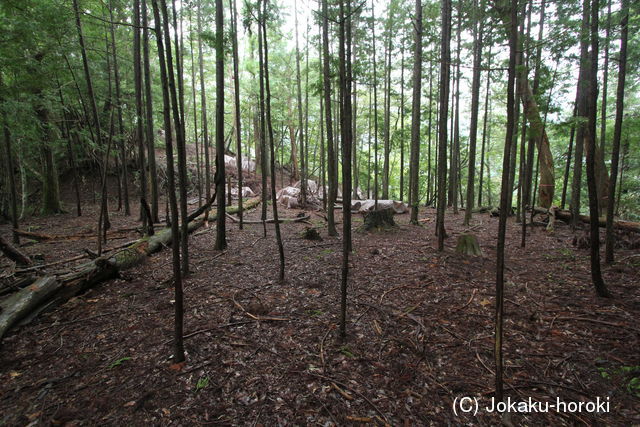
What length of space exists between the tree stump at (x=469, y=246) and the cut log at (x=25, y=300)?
7.20 meters

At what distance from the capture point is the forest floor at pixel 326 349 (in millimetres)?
2328

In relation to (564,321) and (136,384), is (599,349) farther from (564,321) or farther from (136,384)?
(136,384)

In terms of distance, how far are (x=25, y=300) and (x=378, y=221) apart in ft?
25.5

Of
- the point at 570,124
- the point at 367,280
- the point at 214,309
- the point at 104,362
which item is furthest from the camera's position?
the point at 367,280

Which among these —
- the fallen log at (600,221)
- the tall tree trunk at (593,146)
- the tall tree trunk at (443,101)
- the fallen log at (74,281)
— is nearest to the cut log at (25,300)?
the fallen log at (74,281)

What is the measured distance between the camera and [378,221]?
8.73m

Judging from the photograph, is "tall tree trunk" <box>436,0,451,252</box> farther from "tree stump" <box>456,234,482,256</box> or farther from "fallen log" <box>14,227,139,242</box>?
"fallen log" <box>14,227,139,242</box>

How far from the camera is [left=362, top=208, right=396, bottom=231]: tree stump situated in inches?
341

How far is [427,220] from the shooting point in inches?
424

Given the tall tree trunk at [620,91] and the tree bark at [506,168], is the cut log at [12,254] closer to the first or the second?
the tree bark at [506,168]

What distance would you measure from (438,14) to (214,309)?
11.8 metres

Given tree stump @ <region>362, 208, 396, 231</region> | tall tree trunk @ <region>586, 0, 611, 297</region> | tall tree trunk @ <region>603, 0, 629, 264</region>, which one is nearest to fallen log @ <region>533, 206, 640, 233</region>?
tall tree trunk @ <region>603, 0, 629, 264</region>

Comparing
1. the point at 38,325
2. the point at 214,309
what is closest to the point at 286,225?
the point at 214,309

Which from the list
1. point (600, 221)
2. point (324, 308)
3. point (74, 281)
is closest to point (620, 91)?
point (600, 221)
